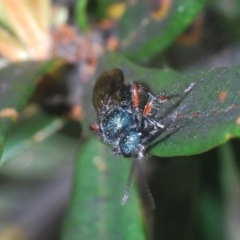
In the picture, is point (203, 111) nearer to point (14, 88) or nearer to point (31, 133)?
point (14, 88)

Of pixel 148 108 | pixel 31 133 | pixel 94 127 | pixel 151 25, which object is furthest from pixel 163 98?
pixel 31 133

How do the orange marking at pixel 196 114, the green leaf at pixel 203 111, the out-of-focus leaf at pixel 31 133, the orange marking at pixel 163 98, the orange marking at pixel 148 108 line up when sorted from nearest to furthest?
1. the green leaf at pixel 203 111
2. the orange marking at pixel 196 114
3. the orange marking at pixel 163 98
4. the orange marking at pixel 148 108
5. the out-of-focus leaf at pixel 31 133

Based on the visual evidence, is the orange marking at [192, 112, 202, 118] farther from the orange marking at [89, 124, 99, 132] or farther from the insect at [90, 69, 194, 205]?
the orange marking at [89, 124, 99, 132]

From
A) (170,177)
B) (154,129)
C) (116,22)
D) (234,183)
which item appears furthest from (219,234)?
(116,22)

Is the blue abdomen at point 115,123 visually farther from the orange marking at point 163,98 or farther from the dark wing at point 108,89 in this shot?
the orange marking at point 163,98

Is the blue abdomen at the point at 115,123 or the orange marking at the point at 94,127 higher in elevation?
the blue abdomen at the point at 115,123

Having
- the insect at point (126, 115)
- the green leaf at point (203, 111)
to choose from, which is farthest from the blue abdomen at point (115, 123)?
the green leaf at point (203, 111)

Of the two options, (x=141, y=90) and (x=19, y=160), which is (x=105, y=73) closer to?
(x=141, y=90)
